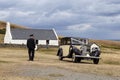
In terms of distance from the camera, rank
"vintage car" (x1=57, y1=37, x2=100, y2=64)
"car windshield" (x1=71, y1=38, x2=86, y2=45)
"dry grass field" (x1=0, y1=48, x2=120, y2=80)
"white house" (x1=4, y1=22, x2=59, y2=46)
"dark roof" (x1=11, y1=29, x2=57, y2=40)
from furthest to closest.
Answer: "dark roof" (x1=11, y1=29, x2=57, y2=40) < "white house" (x1=4, y1=22, x2=59, y2=46) < "car windshield" (x1=71, y1=38, x2=86, y2=45) < "vintage car" (x1=57, y1=37, x2=100, y2=64) < "dry grass field" (x1=0, y1=48, x2=120, y2=80)

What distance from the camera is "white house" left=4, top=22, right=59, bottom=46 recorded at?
4643 inches

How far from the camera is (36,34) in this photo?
401 ft

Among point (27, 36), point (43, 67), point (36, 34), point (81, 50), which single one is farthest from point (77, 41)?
point (36, 34)

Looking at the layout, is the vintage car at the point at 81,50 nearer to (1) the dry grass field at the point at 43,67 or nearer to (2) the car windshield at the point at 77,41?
(2) the car windshield at the point at 77,41

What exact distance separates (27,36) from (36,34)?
12.1ft

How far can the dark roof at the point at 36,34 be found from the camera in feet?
390

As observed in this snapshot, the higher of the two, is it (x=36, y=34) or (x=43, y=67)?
(x=36, y=34)

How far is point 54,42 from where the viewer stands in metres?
120

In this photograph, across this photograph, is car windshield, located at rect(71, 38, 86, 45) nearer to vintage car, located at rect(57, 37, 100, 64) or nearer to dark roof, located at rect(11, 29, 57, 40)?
vintage car, located at rect(57, 37, 100, 64)

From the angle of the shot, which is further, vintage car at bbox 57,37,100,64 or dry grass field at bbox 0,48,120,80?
vintage car at bbox 57,37,100,64

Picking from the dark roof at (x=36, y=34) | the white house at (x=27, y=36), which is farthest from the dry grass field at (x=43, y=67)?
the dark roof at (x=36, y=34)

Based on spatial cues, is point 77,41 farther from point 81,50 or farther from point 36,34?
point 36,34

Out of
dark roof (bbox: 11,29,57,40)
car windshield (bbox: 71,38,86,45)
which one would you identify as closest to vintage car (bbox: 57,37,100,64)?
car windshield (bbox: 71,38,86,45)

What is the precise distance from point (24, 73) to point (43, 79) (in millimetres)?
3342
